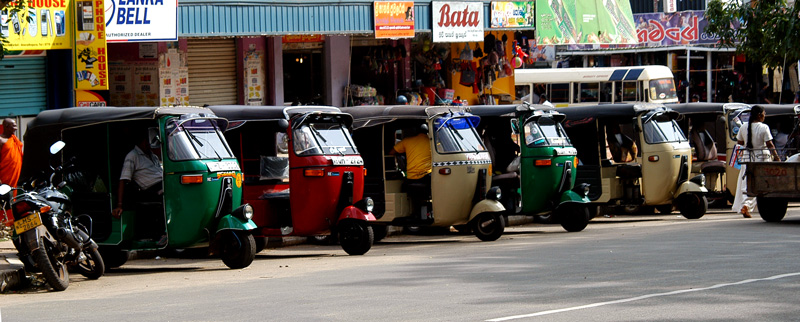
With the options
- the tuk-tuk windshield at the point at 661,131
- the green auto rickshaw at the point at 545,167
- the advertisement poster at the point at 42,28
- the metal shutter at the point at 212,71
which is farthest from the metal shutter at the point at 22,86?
the tuk-tuk windshield at the point at 661,131

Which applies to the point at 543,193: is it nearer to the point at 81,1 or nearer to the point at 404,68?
the point at 81,1

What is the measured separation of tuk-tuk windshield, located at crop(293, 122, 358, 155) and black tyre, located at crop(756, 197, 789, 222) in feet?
21.4

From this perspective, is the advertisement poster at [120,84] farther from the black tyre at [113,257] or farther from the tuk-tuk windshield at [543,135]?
the tuk-tuk windshield at [543,135]

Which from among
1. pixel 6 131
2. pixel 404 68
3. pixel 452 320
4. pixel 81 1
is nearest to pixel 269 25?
pixel 81 1

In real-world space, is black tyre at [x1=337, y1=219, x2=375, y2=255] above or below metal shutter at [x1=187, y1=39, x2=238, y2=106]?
below

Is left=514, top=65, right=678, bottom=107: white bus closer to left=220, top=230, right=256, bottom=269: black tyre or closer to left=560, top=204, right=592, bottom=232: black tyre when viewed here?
left=560, top=204, right=592, bottom=232: black tyre

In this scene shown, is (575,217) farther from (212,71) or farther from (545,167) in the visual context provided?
(212,71)

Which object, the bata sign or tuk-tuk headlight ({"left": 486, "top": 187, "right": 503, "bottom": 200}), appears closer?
tuk-tuk headlight ({"left": 486, "top": 187, "right": 503, "bottom": 200})

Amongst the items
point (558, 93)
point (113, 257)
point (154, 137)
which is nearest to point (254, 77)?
point (113, 257)

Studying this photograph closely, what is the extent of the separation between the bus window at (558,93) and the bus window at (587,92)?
46 centimetres

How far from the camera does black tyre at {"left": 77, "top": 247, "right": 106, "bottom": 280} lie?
39.6 feet

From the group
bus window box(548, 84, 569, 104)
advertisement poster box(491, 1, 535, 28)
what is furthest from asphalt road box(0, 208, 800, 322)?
bus window box(548, 84, 569, 104)

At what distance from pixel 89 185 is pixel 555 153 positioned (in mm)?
6882

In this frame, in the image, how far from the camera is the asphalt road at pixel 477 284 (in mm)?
8766
